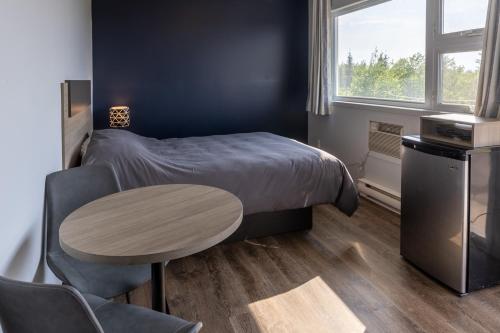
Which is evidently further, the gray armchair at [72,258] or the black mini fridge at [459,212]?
the black mini fridge at [459,212]

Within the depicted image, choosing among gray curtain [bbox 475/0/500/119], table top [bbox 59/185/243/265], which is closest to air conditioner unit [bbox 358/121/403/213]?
gray curtain [bbox 475/0/500/119]

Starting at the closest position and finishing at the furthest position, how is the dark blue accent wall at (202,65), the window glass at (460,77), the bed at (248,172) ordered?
the bed at (248,172) < the window glass at (460,77) < the dark blue accent wall at (202,65)

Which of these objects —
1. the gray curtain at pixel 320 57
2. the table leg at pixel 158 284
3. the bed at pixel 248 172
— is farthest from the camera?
the gray curtain at pixel 320 57

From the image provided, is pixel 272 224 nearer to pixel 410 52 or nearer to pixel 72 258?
pixel 72 258

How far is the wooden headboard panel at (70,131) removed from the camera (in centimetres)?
229

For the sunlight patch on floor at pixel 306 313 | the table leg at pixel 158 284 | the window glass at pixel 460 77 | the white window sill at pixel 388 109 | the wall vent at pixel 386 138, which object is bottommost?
the sunlight patch on floor at pixel 306 313

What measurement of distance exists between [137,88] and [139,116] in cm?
33

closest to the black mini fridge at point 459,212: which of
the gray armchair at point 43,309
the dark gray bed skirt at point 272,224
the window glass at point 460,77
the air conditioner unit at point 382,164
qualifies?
the window glass at point 460,77

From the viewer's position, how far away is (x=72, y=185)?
72.9 inches

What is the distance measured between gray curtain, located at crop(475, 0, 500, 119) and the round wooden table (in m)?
1.89

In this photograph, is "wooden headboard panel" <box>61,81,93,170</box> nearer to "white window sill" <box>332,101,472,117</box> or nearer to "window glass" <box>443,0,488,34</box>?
"white window sill" <box>332,101,472,117</box>

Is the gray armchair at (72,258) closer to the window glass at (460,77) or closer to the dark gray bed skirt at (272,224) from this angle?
Answer: the dark gray bed skirt at (272,224)

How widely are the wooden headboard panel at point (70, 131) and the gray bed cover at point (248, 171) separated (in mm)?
106

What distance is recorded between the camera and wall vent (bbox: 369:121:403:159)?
3543 mm
